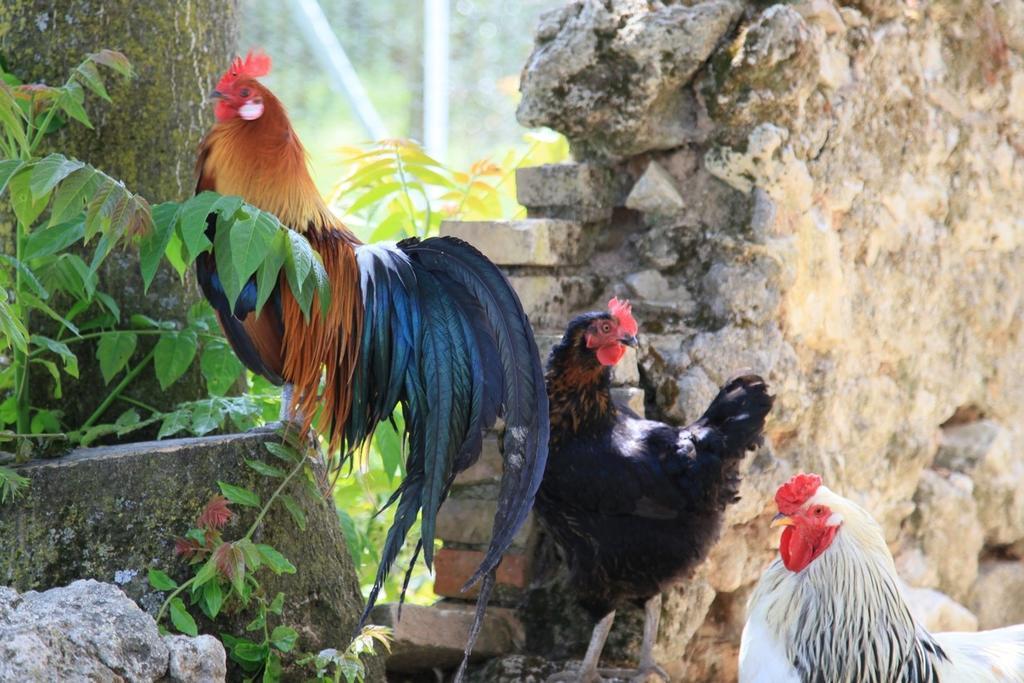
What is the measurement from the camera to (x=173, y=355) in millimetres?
3229

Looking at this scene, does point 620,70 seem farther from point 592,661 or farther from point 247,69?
point 592,661

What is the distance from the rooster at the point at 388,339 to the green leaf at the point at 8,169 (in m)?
0.55

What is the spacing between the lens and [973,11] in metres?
4.17

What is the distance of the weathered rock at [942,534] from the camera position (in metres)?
4.13

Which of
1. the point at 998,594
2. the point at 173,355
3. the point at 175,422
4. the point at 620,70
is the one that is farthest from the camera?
the point at 998,594

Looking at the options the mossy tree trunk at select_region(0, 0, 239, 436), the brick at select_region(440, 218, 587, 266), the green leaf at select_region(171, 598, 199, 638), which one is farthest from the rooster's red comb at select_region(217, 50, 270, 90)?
the green leaf at select_region(171, 598, 199, 638)

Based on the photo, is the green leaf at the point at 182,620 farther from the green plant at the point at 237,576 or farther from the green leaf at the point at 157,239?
the green leaf at the point at 157,239

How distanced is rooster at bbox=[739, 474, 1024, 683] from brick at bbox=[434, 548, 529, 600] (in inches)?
31.8

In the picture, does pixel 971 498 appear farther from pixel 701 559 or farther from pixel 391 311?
pixel 391 311

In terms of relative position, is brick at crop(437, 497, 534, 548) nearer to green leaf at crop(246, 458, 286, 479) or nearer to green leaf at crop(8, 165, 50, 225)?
green leaf at crop(246, 458, 286, 479)

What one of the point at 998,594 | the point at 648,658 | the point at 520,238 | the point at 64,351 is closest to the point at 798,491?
the point at 648,658

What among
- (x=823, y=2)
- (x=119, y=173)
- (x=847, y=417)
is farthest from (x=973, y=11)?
(x=119, y=173)

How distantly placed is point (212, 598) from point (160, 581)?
12 centimetres

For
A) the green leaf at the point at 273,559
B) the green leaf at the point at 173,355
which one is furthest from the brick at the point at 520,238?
the green leaf at the point at 273,559
